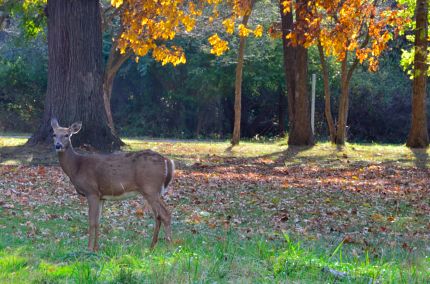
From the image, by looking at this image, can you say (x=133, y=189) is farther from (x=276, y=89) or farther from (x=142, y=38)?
(x=276, y=89)

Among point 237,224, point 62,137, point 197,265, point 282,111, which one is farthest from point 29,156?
point 282,111

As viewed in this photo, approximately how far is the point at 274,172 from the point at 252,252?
12.6m

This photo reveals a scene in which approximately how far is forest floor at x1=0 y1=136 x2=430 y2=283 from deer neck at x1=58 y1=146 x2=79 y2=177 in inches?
36.9

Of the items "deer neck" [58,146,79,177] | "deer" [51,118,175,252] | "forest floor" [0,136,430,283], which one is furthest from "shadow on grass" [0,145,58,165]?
"deer" [51,118,175,252]

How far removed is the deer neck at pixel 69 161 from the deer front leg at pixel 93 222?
22.6 inches

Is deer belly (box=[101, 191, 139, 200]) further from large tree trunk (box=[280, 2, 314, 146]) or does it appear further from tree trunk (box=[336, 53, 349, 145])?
tree trunk (box=[336, 53, 349, 145])

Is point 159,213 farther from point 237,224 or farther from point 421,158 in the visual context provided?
point 421,158

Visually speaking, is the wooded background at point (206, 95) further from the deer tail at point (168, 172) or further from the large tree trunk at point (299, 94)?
the deer tail at point (168, 172)

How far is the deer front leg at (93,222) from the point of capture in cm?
1045

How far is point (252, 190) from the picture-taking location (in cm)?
1709

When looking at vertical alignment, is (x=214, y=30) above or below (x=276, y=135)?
above

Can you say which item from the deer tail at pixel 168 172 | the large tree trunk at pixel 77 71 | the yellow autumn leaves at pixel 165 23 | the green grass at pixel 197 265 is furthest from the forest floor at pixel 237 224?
the yellow autumn leaves at pixel 165 23

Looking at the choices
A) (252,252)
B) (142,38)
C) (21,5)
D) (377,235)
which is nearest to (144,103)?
(21,5)

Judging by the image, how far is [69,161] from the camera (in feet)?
37.3
